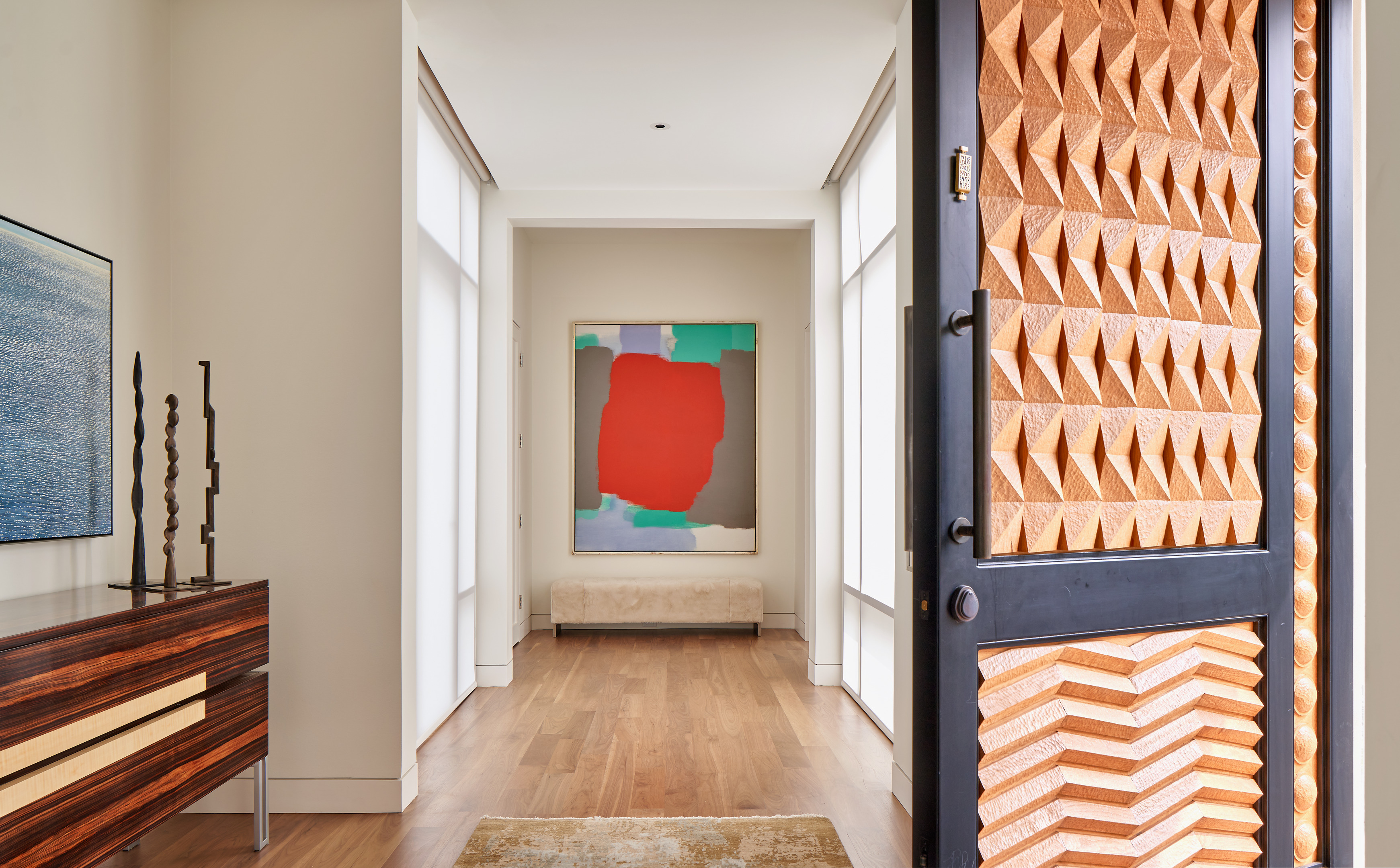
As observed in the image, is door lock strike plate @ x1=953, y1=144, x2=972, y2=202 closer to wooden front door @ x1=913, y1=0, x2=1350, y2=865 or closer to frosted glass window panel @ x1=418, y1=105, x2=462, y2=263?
wooden front door @ x1=913, y1=0, x2=1350, y2=865

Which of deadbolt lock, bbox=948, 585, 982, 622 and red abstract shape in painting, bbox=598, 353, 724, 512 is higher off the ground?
red abstract shape in painting, bbox=598, 353, 724, 512

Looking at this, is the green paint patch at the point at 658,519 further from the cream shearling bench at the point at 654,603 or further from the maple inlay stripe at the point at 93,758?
the maple inlay stripe at the point at 93,758

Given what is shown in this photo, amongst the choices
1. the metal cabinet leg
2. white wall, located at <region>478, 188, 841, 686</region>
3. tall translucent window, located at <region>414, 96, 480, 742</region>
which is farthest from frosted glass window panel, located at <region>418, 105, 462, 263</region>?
the metal cabinet leg

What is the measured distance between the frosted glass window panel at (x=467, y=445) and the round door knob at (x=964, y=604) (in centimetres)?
→ 315

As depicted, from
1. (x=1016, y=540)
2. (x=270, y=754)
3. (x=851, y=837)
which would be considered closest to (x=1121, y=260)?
(x=1016, y=540)

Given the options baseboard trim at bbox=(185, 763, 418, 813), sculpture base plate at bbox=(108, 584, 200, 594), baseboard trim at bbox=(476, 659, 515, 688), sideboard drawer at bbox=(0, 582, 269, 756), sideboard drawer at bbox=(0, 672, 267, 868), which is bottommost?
baseboard trim at bbox=(476, 659, 515, 688)

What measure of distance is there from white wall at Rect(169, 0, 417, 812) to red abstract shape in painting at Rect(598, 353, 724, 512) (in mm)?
3305

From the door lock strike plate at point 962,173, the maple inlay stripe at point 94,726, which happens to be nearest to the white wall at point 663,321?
the maple inlay stripe at point 94,726

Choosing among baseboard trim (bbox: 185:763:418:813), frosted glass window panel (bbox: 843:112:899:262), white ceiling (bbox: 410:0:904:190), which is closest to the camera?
baseboard trim (bbox: 185:763:418:813)

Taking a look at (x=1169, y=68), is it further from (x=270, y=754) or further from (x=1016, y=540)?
(x=270, y=754)

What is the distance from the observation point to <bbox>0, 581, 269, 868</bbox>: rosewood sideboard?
1586 mm

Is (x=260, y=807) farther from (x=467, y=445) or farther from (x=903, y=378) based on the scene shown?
(x=903, y=378)

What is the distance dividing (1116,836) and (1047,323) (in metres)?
1.03

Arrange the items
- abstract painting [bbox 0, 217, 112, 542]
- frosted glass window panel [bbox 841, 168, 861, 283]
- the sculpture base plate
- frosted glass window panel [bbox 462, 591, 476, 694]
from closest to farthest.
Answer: abstract painting [bbox 0, 217, 112, 542] < the sculpture base plate < frosted glass window panel [bbox 462, 591, 476, 694] < frosted glass window panel [bbox 841, 168, 861, 283]
